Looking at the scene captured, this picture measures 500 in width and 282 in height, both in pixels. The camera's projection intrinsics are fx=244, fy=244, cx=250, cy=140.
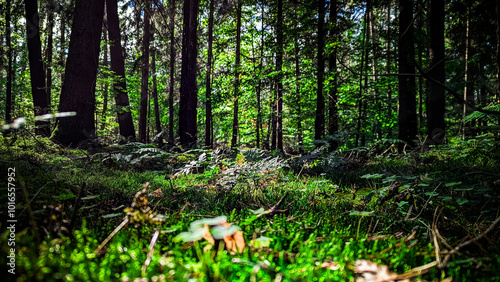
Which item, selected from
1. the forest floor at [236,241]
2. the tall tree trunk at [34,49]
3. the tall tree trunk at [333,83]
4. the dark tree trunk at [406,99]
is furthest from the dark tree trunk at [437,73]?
the tall tree trunk at [34,49]

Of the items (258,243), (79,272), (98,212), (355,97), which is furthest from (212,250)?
(355,97)

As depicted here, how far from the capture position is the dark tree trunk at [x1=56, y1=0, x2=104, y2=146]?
21.9 feet

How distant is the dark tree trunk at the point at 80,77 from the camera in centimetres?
667

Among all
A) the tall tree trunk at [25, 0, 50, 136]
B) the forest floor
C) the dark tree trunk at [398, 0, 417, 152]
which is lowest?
the forest floor

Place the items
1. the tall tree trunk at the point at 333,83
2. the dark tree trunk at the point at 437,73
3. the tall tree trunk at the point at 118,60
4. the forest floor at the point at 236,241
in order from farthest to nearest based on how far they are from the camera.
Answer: the tall tree trunk at the point at 118,60 → the tall tree trunk at the point at 333,83 → the dark tree trunk at the point at 437,73 → the forest floor at the point at 236,241

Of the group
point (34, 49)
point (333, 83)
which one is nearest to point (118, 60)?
point (34, 49)

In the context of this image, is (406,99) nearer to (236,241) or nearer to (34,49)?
(236,241)

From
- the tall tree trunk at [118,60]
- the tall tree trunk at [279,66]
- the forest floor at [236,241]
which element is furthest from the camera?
the tall tree trunk at [118,60]

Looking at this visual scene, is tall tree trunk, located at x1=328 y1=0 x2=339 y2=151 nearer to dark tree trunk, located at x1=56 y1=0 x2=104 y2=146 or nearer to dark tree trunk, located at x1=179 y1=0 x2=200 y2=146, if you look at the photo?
dark tree trunk, located at x1=179 y1=0 x2=200 y2=146

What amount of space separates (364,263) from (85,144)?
24.6 ft

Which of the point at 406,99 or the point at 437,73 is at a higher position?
the point at 437,73

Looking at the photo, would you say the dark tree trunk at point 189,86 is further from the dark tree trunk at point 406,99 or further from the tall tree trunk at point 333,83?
the dark tree trunk at point 406,99

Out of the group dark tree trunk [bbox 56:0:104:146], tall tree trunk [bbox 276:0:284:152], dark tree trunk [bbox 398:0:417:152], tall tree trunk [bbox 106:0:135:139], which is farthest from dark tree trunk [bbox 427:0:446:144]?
tall tree trunk [bbox 106:0:135:139]

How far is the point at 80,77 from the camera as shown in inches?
267
